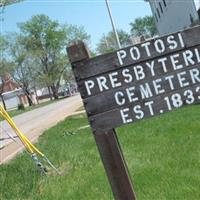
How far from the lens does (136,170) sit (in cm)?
764

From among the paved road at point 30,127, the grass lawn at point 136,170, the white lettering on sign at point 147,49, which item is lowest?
the paved road at point 30,127

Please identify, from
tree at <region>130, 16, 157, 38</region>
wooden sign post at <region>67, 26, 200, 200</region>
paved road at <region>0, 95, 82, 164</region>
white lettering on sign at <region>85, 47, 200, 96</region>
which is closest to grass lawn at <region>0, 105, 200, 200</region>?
wooden sign post at <region>67, 26, 200, 200</region>

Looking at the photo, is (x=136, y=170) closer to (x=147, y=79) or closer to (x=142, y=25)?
(x=147, y=79)

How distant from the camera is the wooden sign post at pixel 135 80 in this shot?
461 cm

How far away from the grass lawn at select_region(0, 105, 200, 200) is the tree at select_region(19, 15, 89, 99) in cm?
7635

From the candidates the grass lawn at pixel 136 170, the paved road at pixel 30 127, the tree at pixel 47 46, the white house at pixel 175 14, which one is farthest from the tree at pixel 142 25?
A: the grass lawn at pixel 136 170

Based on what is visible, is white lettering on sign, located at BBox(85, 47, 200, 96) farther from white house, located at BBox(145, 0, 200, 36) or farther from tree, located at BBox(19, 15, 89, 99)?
tree, located at BBox(19, 15, 89, 99)

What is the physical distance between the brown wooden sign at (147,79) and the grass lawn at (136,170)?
1.53 meters

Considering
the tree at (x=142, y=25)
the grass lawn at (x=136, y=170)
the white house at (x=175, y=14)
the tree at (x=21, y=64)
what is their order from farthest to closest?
the tree at (x=142, y=25) → the tree at (x=21, y=64) → the white house at (x=175, y=14) → the grass lawn at (x=136, y=170)

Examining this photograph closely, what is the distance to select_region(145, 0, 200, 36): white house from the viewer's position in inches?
1227

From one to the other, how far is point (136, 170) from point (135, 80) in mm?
3258

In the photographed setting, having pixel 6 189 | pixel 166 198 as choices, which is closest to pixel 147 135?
pixel 6 189

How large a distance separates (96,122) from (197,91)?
3.04 feet

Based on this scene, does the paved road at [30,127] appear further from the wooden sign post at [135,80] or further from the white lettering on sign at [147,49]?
the white lettering on sign at [147,49]
